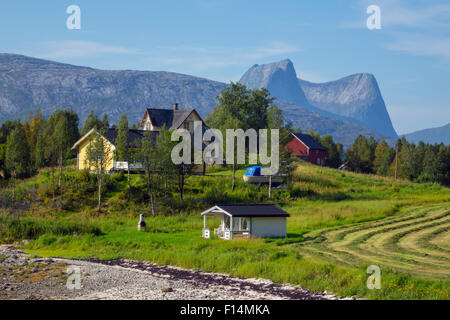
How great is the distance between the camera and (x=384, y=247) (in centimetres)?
3700

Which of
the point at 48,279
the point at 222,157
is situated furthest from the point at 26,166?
the point at 48,279

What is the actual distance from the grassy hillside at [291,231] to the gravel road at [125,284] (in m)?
1.50

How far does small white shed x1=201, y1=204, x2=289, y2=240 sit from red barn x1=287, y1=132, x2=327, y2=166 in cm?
6056

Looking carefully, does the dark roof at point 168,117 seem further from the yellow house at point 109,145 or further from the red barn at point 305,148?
the red barn at point 305,148

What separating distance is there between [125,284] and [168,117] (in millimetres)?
57517

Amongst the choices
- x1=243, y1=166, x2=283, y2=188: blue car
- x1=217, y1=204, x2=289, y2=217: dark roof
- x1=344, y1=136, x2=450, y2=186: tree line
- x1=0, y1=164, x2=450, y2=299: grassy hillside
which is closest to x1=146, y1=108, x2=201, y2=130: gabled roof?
x1=0, y1=164, x2=450, y2=299: grassy hillside

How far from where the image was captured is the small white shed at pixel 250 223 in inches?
1649

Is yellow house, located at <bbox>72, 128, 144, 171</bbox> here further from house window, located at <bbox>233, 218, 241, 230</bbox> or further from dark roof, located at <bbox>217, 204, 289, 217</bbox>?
house window, located at <bbox>233, 218, 241, 230</bbox>

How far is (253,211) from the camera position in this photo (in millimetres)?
43000

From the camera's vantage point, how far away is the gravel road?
2675cm

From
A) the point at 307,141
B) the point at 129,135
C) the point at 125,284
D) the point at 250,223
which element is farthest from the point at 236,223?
the point at 307,141

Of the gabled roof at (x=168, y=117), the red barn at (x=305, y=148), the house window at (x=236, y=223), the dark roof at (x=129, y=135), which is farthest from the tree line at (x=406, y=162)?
the house window at (x=236, y=223)
